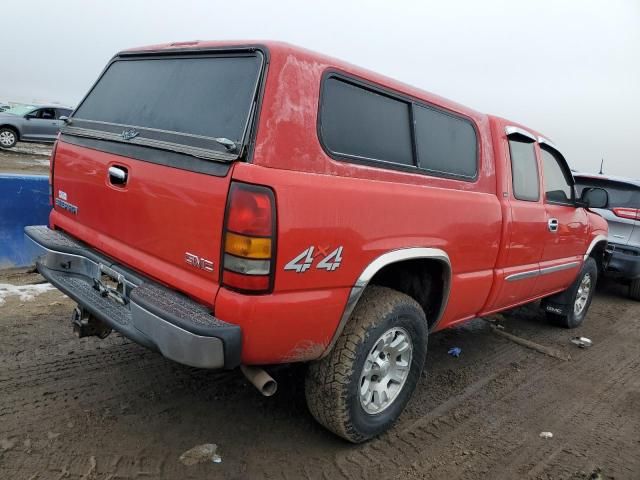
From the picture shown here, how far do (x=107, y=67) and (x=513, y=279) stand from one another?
3.27 meters

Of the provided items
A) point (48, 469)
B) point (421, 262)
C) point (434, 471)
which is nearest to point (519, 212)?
point (421, 262)

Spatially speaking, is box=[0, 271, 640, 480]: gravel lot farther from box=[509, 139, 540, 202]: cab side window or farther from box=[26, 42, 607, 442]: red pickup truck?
box=[509, 139, 540, 202]: cab side window

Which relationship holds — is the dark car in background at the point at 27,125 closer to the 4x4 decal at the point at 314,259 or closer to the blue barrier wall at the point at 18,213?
the blue barrier wall at the point at 18,213

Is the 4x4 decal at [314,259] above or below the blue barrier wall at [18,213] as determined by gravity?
above

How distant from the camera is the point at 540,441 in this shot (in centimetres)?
310

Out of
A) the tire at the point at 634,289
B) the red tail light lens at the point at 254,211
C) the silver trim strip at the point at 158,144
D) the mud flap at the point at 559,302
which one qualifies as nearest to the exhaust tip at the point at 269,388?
the red tail light lens at the point at 254,211

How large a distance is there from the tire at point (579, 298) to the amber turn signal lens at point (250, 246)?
425cm

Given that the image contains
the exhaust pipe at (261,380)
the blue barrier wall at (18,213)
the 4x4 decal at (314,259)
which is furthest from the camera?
the blue barrier wall at (18,213)

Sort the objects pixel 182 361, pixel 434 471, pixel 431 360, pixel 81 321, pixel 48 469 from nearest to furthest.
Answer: pixel 182 361, pixel 48 469, pixel 434 471, pixel 81 321, pixel 431 360

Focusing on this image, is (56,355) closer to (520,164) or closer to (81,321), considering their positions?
(81,321)

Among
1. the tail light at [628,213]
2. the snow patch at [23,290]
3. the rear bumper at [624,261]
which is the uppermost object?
the tail light at [628,213]

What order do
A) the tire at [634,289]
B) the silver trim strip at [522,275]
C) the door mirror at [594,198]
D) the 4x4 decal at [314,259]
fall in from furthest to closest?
1. the tire at [634,289]
2. the door mirror at [594,198]
3. the silver trim strip at [522,275]
4. the 4x4 decal at [314,259]

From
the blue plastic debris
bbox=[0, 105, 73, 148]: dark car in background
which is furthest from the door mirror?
bbox=[0, 105, 73, 148]: dark car in background

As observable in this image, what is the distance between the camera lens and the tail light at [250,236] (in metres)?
2.08
